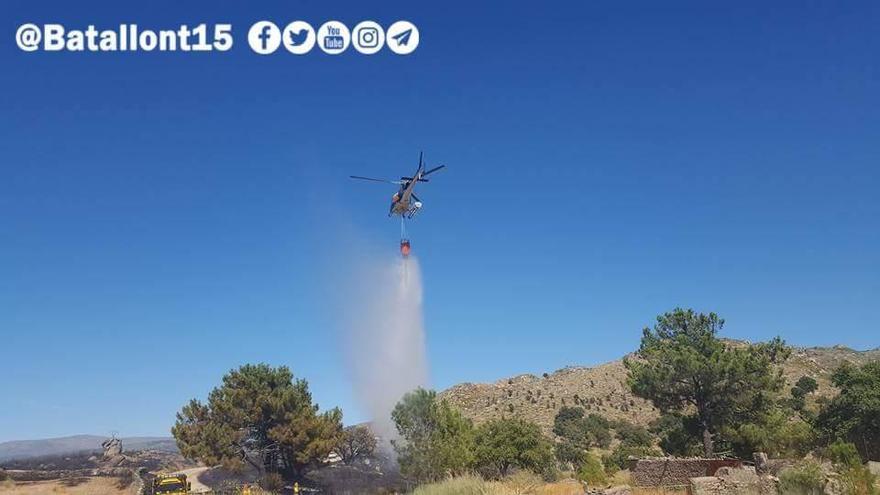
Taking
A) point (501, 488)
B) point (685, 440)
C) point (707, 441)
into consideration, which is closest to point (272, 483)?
point (501, 488)

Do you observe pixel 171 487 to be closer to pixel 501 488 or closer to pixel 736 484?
pixel 501 488

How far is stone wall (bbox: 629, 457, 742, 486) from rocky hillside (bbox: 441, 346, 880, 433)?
2032 inches

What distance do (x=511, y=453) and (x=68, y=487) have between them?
3282cm

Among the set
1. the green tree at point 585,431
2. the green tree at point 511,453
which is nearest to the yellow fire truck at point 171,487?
the green tree at point 511,453

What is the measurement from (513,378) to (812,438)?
262 feet

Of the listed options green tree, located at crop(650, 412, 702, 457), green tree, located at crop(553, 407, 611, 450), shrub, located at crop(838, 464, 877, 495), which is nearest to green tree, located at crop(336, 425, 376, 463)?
green tree, located at crop(553, 407, 611, 450)

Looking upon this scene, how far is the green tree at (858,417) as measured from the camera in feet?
139

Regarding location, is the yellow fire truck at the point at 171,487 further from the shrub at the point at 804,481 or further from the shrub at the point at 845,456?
the shrub at the point at 845,456

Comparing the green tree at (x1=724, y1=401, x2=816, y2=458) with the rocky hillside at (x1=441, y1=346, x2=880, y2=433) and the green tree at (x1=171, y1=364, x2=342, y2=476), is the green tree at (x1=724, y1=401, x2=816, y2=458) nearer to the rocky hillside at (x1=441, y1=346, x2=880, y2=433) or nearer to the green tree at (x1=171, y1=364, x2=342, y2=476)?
the green tree at (x1=171, y1=364, x2=342, y2=476)

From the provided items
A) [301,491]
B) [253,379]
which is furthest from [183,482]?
[253,379]

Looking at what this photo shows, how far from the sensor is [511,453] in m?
43.8

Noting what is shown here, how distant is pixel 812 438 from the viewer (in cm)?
4347

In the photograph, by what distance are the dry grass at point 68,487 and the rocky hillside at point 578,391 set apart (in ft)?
149

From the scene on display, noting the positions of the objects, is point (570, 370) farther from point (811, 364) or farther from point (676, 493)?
point (676, 493)
